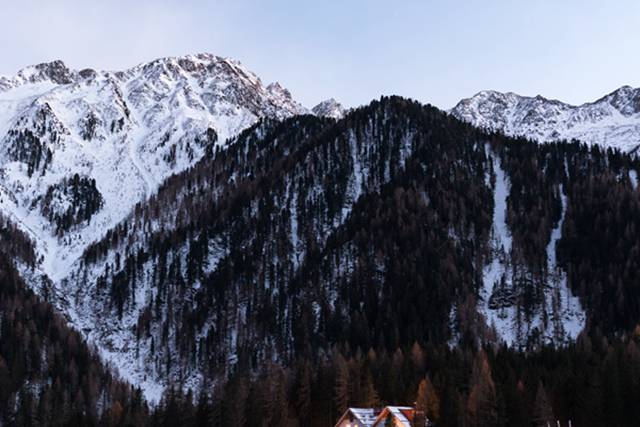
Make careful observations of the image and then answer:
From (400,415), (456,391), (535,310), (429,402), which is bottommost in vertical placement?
(400,415)

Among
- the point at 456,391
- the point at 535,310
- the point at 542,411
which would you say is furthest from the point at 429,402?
the point at 535,310

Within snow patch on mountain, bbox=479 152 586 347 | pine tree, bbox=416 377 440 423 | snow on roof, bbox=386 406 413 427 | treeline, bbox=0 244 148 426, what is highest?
snow patch on mountain, bbox=479 152 586 347

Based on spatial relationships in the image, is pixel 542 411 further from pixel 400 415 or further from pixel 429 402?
pixel 400 415

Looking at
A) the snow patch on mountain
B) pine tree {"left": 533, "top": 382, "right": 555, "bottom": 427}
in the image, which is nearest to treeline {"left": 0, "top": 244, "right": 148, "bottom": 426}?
pine tree {"left": 533, "top": 382, "right": 555, "bottom": 427}

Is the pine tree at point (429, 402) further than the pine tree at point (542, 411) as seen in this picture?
Yes

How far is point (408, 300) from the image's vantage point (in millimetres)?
189375

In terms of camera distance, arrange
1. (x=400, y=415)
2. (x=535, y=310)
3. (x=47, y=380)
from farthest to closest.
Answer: (x=535, y=310) < (x=47, y=380) < (x=400, y=415)

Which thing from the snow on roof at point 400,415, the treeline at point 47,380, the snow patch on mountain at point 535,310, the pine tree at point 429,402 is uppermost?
the snow patch on mountain at point 535,310

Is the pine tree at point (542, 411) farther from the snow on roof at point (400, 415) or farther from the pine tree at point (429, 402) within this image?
the snow on roof at point (400, 415)

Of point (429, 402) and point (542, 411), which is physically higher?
point (429, 402)

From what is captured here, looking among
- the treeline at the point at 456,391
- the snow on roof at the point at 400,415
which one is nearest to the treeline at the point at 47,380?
the treeline at the point at 456,391

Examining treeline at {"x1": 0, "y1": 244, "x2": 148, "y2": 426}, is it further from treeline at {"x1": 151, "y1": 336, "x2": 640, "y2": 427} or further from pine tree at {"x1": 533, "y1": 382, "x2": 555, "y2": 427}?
pine tree at {"x1": 533, "y1": 382, "x2": 555, "y2": 427}

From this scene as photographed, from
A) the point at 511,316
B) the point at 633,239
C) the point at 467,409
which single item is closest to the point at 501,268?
the point at 511,316

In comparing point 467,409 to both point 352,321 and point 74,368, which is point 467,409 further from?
point 74,368
